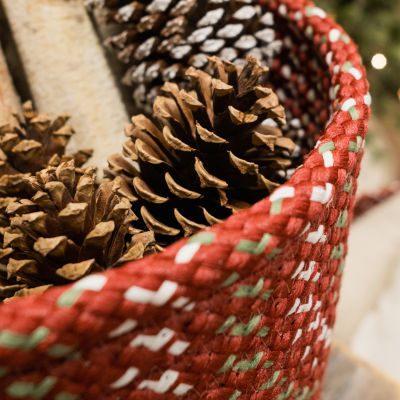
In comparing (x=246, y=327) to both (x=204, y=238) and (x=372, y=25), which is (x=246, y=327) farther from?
(x=372, y=25)

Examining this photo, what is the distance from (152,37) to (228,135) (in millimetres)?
184

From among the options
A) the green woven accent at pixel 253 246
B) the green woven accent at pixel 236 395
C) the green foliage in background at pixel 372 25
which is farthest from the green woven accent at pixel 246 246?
the green foliage in background at pixel 372 25

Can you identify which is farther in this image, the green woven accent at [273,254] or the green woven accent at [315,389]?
the green woven accent at [315,389]

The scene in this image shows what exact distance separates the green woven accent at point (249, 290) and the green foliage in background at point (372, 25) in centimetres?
99

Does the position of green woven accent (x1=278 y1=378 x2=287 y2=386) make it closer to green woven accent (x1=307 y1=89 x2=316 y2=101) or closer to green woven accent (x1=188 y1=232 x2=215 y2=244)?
green woven accent (x1=188 y1=232 x2=215 y2=244)

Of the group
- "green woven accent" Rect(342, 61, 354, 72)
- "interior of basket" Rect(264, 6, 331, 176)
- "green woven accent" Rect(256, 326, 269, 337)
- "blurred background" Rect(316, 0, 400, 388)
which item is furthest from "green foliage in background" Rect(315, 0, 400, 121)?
"green woven accent" Rect(256, 326, 269, 337)

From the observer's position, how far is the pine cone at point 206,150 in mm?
337

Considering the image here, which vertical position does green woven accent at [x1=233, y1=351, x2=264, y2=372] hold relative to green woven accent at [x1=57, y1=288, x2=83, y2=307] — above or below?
below

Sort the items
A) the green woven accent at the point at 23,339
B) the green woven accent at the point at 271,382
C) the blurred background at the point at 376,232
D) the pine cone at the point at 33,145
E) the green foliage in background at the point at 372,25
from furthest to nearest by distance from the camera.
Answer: the green foliage in background at the point at 372,25
the blurred background at the point at 376,232
the pine cone at the point at 33,145
the green woven accent at the point at 271,382
the green woven accent at the point at 23,339

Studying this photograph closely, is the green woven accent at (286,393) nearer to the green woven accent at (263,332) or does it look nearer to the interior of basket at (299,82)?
the green woven accent at (263,332)

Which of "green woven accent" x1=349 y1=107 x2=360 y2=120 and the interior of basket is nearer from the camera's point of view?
"green woven accent" x1=349 y1=107 x2=360 y2=120

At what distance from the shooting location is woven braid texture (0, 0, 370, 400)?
0.56 ft

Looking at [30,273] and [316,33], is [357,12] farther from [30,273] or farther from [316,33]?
[30,273]

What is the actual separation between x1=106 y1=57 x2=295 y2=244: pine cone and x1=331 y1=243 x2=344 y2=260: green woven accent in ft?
0.26
